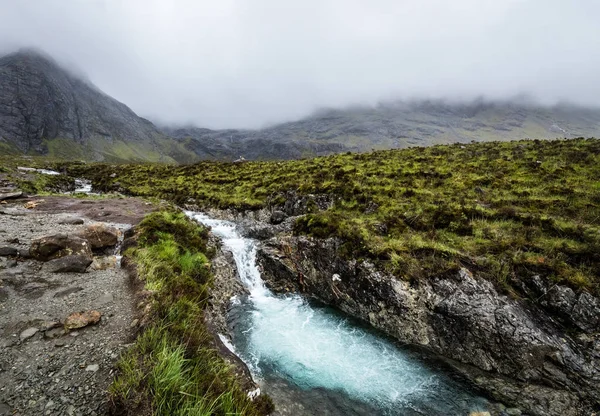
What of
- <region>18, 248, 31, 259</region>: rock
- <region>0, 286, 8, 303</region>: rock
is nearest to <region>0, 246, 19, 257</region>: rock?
<region>18, 248, 31, 259</region>: rock

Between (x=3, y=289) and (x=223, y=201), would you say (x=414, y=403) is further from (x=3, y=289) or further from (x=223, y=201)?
(x=223, y=201)

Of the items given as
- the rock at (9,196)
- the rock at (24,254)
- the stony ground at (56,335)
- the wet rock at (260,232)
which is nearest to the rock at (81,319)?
the stony ground at (56,335)

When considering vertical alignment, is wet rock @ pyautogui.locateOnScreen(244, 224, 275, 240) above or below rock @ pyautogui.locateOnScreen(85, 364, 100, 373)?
below

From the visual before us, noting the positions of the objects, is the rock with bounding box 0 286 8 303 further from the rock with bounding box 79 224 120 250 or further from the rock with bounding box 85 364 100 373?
the rock with bounding box 79 224 120 250

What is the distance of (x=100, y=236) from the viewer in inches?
607

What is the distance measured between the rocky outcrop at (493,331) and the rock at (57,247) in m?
14.0

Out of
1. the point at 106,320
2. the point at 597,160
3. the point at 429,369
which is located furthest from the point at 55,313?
the point at 597,160

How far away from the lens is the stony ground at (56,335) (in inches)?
223

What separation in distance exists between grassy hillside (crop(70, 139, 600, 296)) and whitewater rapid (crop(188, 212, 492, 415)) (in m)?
4.34

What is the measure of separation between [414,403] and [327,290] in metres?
7.76

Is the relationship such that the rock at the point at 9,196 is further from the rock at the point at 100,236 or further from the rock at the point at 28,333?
the rock at the point at 28,333

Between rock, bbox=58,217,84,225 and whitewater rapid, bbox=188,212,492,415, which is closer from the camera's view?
whitewater rapid, bbox=188,212,492,415

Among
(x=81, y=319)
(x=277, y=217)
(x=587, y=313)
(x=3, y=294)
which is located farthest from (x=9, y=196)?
(x=587, y=313)

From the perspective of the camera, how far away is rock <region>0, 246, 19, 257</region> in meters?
11.7
